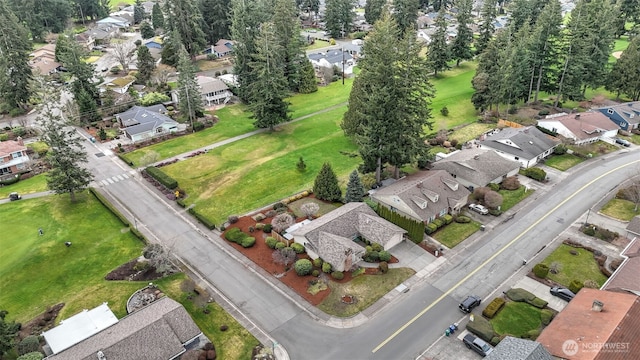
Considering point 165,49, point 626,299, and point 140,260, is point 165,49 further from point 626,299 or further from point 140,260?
point 626,299

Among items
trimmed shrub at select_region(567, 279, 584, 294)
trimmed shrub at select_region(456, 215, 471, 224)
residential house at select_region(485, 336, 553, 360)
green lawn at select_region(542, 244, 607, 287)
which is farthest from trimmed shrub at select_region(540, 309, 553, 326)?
trimmed shrub at select_region(456, 215, 471, 224)

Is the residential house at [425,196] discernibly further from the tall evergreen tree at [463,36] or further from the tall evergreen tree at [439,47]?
the tall evergreen tree at [463,36]

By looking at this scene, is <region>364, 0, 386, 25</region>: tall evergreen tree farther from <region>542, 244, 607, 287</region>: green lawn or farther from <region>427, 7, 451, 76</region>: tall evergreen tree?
<region>542, 244, 607, 287</region>: green lawn

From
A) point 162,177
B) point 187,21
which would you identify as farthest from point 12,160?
point 187,21

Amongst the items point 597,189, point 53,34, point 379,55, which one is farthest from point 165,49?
point 597,189

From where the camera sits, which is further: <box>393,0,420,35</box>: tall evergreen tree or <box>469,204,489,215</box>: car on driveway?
<box>393,0,420,35</box>: tall evergreen tree

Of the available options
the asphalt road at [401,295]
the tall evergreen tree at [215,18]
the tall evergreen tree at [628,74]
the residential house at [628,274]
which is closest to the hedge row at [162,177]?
the asphalt road at [401,295]
